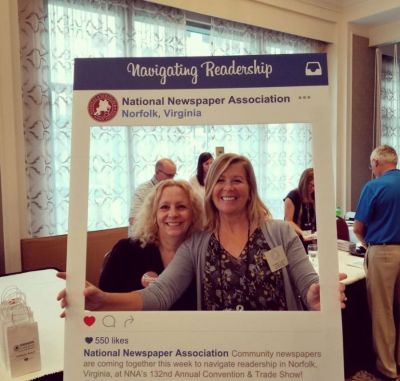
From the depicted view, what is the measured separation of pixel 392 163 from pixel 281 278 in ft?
6.75

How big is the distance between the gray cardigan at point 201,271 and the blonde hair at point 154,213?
52 millimetres

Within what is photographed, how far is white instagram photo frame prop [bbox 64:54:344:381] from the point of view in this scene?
0.93m

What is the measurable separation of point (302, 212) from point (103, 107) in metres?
0.66

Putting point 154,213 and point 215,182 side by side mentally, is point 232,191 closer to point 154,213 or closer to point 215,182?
point 215,182

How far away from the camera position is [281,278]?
991 mm

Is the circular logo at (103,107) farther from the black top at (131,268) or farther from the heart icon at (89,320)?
the heart icon at (89,320)

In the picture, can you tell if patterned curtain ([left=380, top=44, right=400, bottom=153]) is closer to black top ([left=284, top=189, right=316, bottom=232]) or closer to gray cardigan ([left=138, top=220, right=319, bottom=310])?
black top ([left=284, top=189, right=316, bottom=232])

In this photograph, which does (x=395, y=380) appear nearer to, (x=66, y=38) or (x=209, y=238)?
(x=209, y=238)

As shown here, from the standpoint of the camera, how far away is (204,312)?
3.15 feet

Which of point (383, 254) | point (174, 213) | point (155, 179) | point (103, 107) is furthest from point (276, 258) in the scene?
point (383, 254)

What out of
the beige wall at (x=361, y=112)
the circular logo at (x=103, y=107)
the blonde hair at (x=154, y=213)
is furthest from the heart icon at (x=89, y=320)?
the beige wall at (x=361, y=112)

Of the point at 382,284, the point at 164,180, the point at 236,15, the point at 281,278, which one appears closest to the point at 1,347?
the point at 164,180

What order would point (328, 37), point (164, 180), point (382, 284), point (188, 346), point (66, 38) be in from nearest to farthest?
point (188, 346) < point (164, 180) < point (382, 284) < point (66, 38) < point (328, 37)

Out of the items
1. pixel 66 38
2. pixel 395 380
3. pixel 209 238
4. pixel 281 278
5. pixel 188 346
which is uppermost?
pixel 66 38
